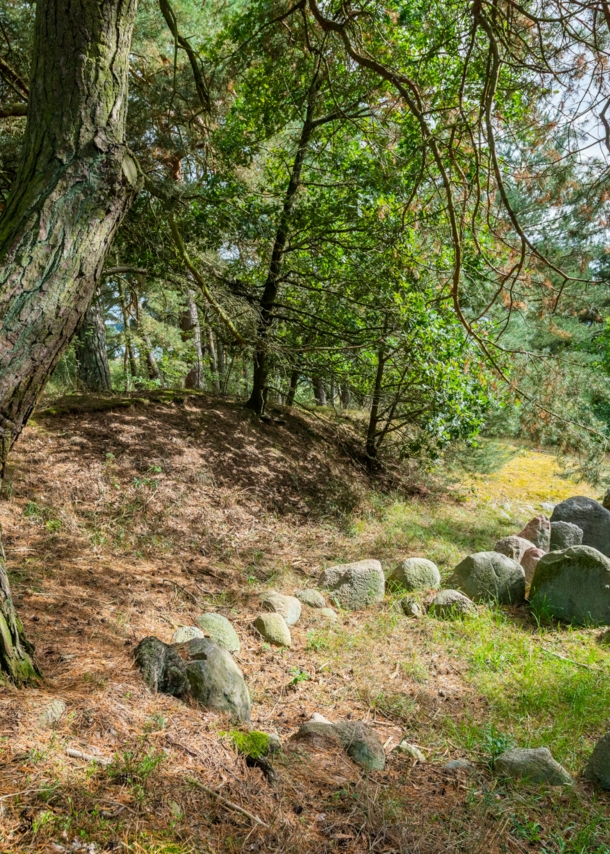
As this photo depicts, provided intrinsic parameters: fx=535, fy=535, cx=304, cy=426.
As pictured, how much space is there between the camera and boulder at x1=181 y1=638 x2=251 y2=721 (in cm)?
264

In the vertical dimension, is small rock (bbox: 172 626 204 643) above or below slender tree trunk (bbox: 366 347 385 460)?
below

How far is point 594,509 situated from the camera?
24.2ft

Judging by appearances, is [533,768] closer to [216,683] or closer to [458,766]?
[458,766]

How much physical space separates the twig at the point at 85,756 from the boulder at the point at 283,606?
247 cm

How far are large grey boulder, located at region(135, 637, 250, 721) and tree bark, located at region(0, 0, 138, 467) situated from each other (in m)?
1.42

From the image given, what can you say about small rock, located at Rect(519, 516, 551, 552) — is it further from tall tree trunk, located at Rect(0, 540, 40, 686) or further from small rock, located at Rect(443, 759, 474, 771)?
tall tree trunk, located at Rect(0, 540, 40, 686)

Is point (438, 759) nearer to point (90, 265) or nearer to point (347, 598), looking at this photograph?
point (347, 598)

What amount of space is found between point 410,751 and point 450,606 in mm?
2160

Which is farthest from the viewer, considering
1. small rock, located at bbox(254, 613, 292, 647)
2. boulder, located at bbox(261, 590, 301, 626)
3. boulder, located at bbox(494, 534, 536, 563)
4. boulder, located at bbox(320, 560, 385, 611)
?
boulder, located at bbox(494, 534, 536, 563)

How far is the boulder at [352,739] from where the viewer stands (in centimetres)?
259

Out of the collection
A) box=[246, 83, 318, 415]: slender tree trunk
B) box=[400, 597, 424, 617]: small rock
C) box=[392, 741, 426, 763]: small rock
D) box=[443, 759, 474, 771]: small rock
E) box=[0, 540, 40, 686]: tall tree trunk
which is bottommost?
box=[400, 597, 424, 617]: small rock

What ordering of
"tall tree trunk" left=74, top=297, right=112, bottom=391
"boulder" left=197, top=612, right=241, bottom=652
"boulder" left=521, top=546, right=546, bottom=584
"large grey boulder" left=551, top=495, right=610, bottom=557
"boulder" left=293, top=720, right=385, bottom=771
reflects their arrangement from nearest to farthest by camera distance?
"boulder" left=293, top=720, right=385, bottom=771, "boulder" left=197, top=612, right=241, bottom=652, "boulder" left=521, top=546, right=546, bottom=584, "large grey boulder" left=551, top=495, right=610, bottom=557, "tall tree trunk" left=74, top=297, right=112, bottom=391

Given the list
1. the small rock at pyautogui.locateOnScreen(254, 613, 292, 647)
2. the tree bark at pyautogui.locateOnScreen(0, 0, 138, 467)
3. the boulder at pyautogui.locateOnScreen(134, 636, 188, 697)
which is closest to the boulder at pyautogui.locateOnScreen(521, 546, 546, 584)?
the small rock at pyautogui.locateOnScreen(254, 613, 292, 647)

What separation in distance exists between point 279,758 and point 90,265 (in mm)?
2201
